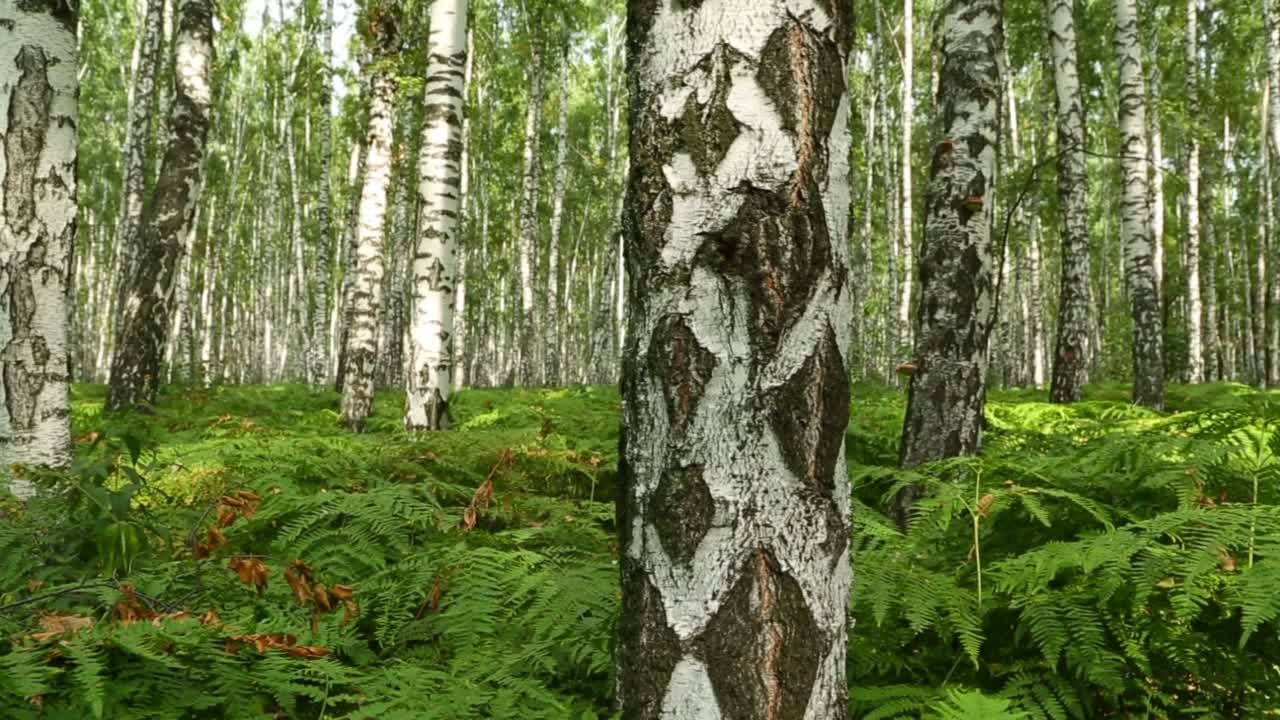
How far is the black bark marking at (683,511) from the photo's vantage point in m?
1.13

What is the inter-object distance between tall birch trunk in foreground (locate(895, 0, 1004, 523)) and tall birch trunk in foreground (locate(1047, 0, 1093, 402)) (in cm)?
642

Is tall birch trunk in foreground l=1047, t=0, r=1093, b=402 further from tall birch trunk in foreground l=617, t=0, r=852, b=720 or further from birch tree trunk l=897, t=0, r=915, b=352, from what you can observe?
tall birch trunk in foreground l=617, t=0, r=852, b=720

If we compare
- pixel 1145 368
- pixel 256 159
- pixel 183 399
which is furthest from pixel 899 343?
pixel 256 159

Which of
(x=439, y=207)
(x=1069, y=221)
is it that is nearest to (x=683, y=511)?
(x=439, y=207)

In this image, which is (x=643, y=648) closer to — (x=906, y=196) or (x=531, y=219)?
(x=531, y=219)

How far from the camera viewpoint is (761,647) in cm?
111

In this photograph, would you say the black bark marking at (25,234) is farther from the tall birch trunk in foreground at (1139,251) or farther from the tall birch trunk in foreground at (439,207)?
the tall birch trunk in foreground at (1139,251)

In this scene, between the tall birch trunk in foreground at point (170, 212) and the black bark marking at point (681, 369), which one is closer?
the black bark marking at point (681, 369)

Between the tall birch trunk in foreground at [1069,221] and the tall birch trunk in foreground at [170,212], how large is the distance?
10.1 meters

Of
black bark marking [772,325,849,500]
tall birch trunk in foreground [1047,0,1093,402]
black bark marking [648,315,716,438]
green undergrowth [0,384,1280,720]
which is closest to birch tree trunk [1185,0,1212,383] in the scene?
tall birch trunk in foreground [1047,0,1093,402]

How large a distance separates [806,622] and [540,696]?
61cm

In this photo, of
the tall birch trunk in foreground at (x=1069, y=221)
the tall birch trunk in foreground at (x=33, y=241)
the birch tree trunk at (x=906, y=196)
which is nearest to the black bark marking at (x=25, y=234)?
the tall birch trunk in foreground at (x=33, y=241)

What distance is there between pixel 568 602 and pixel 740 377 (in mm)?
950

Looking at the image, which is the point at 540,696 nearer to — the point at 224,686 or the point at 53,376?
the point at 224,686
